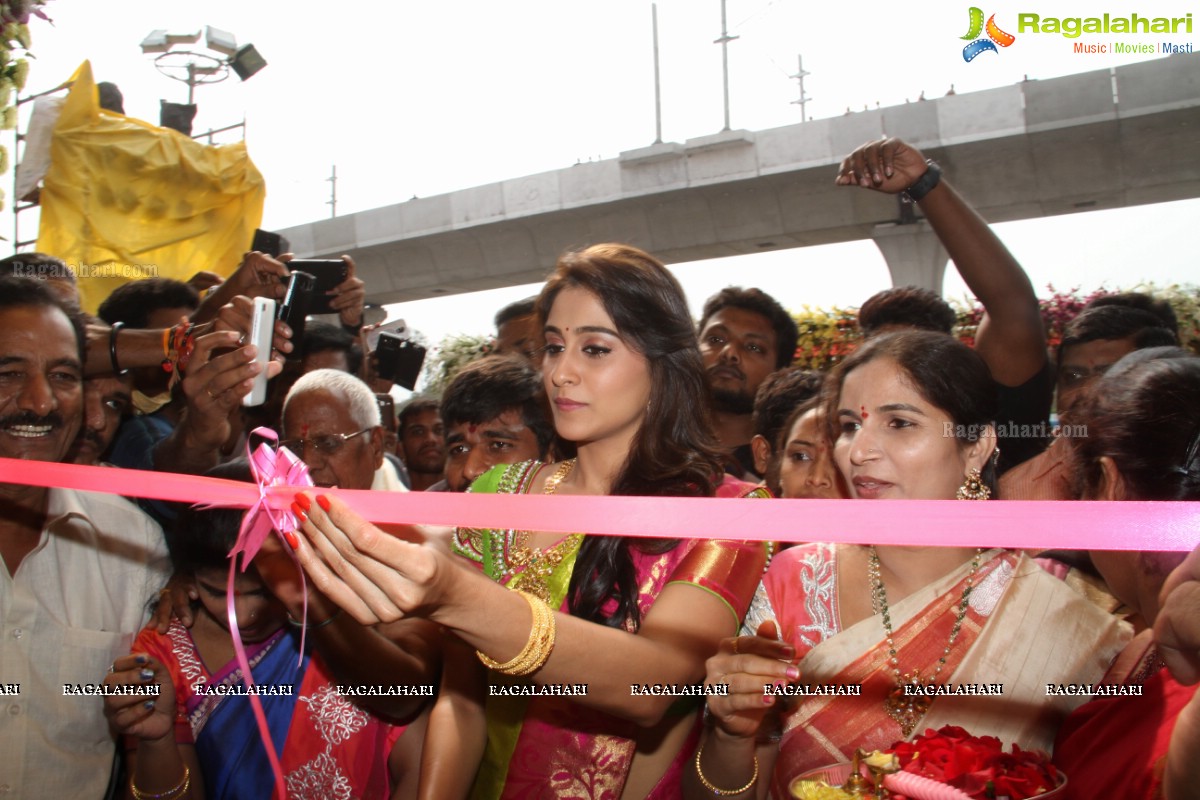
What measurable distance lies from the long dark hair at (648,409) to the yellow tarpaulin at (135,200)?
347 centimetres

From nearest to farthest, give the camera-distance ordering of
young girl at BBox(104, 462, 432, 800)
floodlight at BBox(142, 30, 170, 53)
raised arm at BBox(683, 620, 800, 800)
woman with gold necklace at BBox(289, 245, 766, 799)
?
raised arm at BBox(683, 620, 800, 800), woman with gold necklace at BBox(289, 245, 766, 799), young girl at BBox(104, 462, 432, 800), floodlight at BBox(142, 30, 170, 53)

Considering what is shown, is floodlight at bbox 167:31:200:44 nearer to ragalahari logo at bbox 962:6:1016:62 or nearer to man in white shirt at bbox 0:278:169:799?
man in white shirt at bbox 0:278:169:799

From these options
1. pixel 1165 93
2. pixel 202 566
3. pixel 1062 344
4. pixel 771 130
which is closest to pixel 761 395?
pixel 1062 344

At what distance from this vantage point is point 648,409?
2.18 metres

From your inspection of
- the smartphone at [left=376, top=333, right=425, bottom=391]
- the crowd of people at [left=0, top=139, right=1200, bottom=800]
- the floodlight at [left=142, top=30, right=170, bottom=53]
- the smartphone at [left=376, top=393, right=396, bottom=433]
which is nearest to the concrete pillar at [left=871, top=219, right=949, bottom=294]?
the smartphone at [left=376, top=393, right=396, bottom=433]

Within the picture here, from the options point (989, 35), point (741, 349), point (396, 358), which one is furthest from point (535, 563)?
point (989, 35)

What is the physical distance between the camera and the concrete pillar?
11.8 metres

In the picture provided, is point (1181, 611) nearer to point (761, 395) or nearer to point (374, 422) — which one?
point (761, 395)

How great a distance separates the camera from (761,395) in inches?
141

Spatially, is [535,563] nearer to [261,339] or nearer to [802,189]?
[261,339]

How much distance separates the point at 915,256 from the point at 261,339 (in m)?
10.9

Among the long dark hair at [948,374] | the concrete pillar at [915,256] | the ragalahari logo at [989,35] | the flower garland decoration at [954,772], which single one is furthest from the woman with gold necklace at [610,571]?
the concrete pillar at [915,256]

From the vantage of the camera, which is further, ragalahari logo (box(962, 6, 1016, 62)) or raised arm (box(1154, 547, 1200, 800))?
ragalahari logo (box(962, 6, 1016, 62))

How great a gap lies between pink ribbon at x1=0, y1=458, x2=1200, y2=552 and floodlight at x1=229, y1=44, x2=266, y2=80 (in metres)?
4.62
